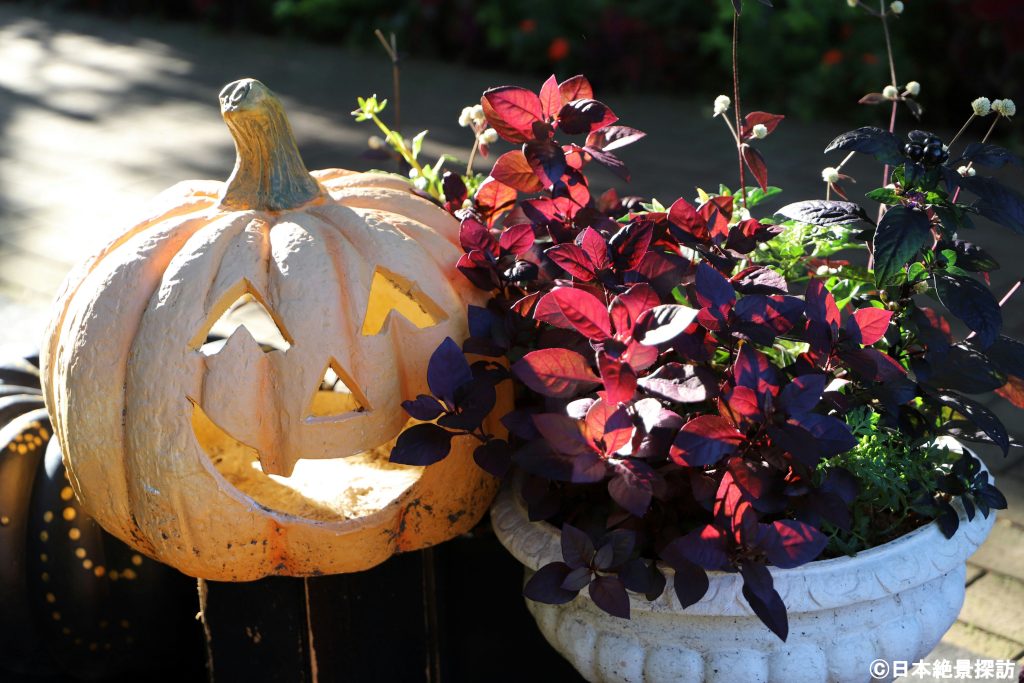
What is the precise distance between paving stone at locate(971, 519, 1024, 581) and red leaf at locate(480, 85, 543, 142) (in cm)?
150

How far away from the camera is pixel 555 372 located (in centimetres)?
147

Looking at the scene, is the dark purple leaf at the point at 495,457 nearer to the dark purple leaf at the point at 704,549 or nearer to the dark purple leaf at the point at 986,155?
the dark purple leaf at the point at 704,549

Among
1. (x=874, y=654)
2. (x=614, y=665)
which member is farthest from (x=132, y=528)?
(x=874, y=654)

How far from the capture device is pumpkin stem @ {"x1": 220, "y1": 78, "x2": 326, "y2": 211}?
1.70m

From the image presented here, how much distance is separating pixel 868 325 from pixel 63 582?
1.39 metres

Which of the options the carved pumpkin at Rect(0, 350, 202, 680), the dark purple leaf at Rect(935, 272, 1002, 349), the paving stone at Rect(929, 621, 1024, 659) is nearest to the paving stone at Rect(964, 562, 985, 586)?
the paving stone at Rect(929, 621, 1024, 659)

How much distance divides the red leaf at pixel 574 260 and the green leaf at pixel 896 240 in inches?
14.6

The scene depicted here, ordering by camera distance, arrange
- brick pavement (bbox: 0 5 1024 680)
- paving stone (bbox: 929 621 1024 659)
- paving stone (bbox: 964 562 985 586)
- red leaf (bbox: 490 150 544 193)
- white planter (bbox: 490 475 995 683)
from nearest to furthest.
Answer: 1. white planter (bbox: 490 475 995 683)
2. red leaf (bbox: 490 150 544 193)
3. paving stone (bbox: 929 621 1024 659)
4. paving stone (bbox: 964 562 985 586)
5. brick pavement (bbox: 0 5 1024 680)

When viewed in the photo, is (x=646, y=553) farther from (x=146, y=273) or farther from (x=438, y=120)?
(x=438, y=120)

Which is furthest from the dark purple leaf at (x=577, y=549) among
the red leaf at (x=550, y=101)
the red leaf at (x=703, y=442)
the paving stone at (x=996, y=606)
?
the paving stone at (x=996, y=606)

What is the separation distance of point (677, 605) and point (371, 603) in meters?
0.56

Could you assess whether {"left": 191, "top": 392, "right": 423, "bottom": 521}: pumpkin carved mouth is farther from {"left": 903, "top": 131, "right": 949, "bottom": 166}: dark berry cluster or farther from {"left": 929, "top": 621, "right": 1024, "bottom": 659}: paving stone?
{"left": 929, "top": 621, "right": 1024, "bottom": 659}: paving stone

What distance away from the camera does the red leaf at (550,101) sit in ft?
5.42

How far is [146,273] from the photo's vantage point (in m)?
1.64
